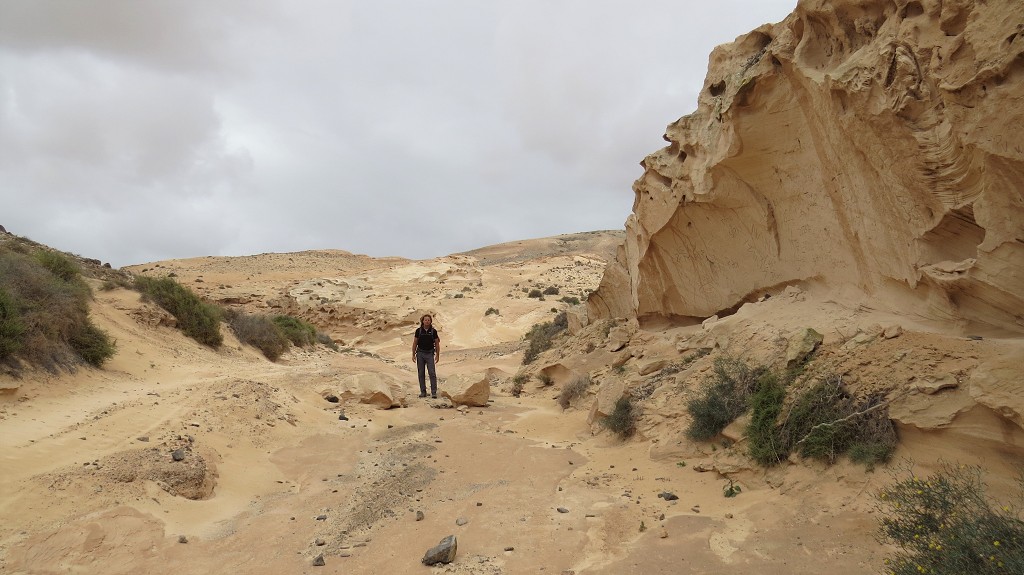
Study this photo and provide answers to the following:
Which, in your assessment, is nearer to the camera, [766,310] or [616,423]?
[616,423]

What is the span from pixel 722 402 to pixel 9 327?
29.7ft

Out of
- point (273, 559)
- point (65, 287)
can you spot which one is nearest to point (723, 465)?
point (273, 559)

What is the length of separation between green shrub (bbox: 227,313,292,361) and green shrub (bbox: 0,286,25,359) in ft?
25.6

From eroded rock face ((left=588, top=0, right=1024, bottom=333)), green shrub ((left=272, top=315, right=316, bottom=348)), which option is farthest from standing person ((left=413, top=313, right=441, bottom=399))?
green shrub ((left=272, top=315, right=316, bottom=348))

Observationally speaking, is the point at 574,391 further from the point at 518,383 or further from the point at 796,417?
the point at 796,417

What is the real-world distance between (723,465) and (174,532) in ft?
15.6

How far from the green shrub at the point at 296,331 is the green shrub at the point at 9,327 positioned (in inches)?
380

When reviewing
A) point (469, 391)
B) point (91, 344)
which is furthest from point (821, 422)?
point (91, 344)

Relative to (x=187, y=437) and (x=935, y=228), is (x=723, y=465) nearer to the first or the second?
(x=935, y=228)

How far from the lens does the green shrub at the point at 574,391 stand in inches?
383

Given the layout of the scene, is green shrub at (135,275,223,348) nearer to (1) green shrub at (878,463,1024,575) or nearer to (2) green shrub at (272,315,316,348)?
(2) green shrub at (272,315,316,348)

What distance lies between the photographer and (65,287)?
1047 cm

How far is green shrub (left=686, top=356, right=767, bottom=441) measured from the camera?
229 inches

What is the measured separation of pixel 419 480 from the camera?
5895 mm
